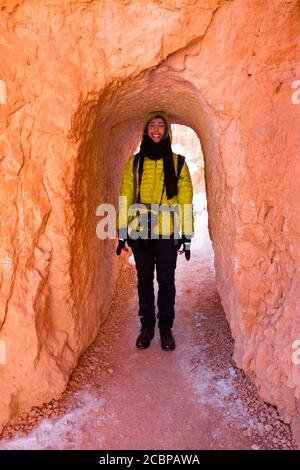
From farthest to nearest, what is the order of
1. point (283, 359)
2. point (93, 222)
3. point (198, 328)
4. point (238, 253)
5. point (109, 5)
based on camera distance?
point (198, 328) → point (93, 222) → point (238, 253) → point (109, 5) → point (283, 359)

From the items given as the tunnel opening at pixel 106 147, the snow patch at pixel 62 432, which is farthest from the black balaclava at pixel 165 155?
the snow patch at pixel 62 432

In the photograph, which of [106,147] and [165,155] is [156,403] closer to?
[165,155]

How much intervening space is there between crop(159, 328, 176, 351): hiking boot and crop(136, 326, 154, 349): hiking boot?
10cm

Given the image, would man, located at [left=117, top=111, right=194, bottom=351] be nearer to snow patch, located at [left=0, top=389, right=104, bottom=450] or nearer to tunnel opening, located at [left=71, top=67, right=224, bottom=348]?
tunnel opening, located at [left=71, top=67, right=224, bottom=348]

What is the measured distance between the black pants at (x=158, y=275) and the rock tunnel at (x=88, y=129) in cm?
79

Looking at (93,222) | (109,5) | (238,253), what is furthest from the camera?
(93,222)

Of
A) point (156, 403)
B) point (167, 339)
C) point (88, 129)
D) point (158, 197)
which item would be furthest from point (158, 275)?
point (88, 129)

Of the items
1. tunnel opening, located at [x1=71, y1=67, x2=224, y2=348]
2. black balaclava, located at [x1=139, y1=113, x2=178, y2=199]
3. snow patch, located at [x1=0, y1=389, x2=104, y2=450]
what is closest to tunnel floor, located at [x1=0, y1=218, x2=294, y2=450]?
snow patch, located at [x1=0, y1=389, x2=104, y2=450]

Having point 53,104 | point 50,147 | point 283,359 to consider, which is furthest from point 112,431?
point 53,104

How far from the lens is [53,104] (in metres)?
2.59

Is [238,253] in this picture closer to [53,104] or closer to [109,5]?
[53,104]

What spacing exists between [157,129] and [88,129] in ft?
2.29

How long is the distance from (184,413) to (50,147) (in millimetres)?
2044

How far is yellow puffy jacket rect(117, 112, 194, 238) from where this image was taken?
132 inches
